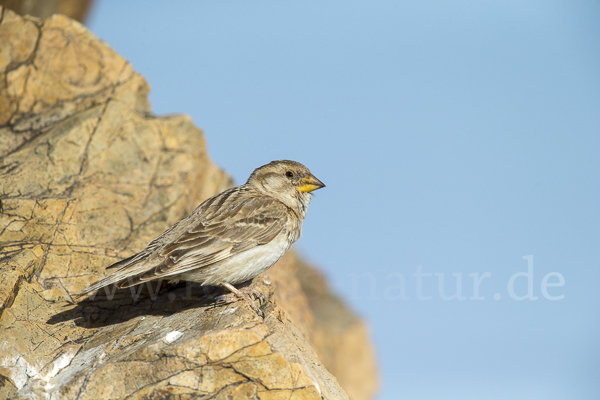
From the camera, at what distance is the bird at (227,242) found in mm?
7367

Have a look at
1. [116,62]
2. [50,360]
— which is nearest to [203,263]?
[50,360]

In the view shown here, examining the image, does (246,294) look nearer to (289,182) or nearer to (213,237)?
(213,237)

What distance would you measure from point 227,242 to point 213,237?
194 millimetres

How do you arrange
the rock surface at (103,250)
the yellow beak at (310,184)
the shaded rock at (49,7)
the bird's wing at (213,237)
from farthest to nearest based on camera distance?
the shaded rock at (49,7)
the yellow beak at (310,184)
the bird's wing at (213,237)
the rock surface at (103,250)

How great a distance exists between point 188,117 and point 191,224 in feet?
11.7

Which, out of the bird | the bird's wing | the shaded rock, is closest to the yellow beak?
the bird

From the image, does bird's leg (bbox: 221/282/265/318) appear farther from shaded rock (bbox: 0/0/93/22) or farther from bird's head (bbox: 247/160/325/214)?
shaded rock (bbox: 0/0/93/22)

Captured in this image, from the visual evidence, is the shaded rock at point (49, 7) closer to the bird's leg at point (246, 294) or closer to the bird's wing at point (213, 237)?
the bird's wing at point (213, 237)

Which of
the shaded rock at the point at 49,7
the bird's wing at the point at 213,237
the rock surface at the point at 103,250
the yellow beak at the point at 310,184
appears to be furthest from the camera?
the shaded rock at the point at 49,7

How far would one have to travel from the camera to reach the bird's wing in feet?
24.0

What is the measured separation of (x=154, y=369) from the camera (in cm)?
604

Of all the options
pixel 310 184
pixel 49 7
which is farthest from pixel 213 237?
pixel 49 7

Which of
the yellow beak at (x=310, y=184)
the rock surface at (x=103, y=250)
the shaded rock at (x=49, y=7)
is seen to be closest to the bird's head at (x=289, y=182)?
the yellow beak at (x=310, y=184)

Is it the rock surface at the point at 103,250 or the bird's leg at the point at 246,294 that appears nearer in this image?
the rock surface at the point at 103,250
